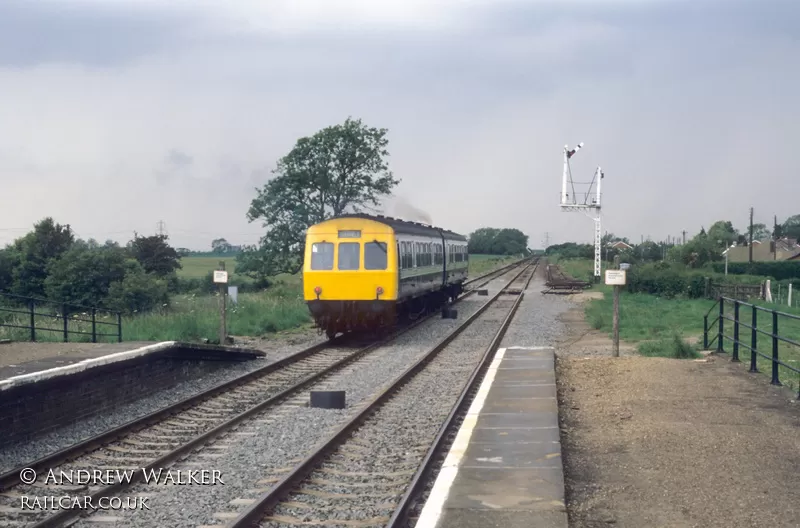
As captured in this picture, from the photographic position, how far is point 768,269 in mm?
59969

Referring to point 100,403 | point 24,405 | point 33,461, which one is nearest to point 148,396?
point 100,403

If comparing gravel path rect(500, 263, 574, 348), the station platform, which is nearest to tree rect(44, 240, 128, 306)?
gravel path rect(500, 263, 574, 348)

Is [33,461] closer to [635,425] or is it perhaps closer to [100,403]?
[100,403]

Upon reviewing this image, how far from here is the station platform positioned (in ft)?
17.2

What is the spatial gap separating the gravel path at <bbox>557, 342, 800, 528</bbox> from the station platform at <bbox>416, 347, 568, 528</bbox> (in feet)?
0.70

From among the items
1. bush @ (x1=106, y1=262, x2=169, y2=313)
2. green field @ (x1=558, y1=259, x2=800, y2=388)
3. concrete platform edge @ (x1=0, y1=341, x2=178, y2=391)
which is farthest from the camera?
bush @ (x1=106, y1=262, x2=169, y2=313)

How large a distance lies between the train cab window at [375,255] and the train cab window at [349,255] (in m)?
0.19

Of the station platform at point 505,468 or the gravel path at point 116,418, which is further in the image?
the gravel path at point 116,418

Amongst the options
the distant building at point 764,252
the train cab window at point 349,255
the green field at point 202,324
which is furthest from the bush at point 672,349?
the distant building at point 764,252

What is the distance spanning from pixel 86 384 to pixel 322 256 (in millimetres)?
8940

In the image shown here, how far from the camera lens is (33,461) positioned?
285 inches

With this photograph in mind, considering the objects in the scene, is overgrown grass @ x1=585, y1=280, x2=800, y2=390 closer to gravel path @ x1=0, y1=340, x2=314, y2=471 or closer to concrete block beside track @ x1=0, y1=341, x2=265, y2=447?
gravel path @ x1=0, y1=340, x2=314, y2=471

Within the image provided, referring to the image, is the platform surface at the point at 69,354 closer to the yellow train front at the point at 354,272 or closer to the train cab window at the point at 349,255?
the yellow train front at the point at 354,272

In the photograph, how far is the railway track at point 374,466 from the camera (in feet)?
19.2
